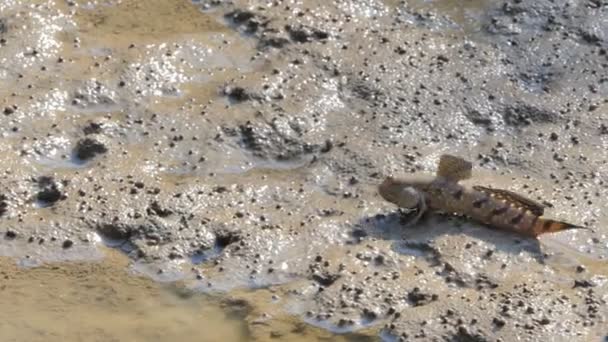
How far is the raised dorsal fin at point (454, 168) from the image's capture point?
18.3ft

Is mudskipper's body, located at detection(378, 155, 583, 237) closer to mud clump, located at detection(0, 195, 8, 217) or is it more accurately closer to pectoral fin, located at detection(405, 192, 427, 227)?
pectoral fin, located at detection(405, 192, 427, 227)

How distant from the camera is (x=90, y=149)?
614 centimetres

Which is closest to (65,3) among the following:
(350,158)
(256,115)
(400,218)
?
(256,115)

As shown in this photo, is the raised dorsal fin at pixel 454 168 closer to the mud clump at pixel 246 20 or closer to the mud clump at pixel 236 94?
the mud clump at pixel 236 94

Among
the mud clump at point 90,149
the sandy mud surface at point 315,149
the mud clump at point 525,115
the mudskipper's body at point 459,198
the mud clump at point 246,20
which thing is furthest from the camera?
the mud clump at point 246,20

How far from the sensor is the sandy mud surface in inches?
209

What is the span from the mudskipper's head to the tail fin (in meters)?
0.53

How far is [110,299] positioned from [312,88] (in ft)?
5.81

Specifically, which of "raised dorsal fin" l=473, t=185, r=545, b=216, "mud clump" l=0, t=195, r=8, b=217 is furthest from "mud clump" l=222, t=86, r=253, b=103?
"raised dorsal fin" l=473, t=185, r=545, b=216

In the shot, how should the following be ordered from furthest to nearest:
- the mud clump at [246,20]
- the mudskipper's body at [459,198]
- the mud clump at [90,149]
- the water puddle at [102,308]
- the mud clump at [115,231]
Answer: the mud clump at [246,20] < the mud clump at [90,149] < the mud clump at [115,231] < the mudskipper's body at [459,198] < the water puddle at [102,308]

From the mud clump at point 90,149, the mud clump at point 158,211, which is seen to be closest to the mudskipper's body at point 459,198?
the mud clump at point 158,211

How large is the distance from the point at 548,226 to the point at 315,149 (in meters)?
1.28

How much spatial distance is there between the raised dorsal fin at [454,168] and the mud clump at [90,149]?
1.68m

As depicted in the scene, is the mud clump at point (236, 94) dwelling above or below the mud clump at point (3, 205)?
above
